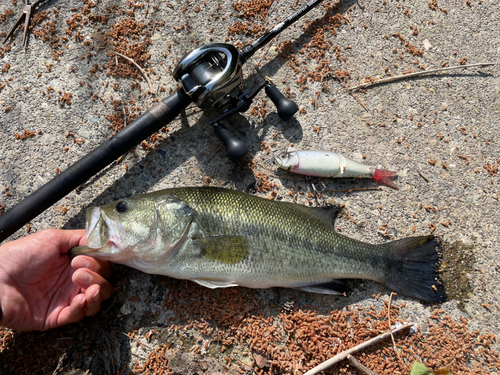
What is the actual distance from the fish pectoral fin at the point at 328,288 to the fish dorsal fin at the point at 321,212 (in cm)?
54

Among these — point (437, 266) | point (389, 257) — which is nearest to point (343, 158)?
point (389, 257)

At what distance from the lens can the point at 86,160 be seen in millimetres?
2805

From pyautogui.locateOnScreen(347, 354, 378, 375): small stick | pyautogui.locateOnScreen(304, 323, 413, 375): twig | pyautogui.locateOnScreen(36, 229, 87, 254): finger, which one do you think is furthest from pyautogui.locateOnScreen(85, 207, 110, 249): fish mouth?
pyautogui.locateOnScreen(347, 354, 378, 375): small stick

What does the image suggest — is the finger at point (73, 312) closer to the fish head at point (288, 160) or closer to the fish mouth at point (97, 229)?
the fish mouth at point (97, 229)

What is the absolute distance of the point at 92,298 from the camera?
2650 mm

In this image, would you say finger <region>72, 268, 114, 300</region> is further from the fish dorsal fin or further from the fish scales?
the fish dorsal fin

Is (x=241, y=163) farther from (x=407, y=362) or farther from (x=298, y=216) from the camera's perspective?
(x=407, y=362)

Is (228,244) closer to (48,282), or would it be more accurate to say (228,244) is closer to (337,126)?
(48,282)

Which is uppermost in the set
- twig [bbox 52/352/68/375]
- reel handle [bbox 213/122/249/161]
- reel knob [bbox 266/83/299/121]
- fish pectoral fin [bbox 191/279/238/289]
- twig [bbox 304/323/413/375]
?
reel knob [bbox 266/83/299/121]

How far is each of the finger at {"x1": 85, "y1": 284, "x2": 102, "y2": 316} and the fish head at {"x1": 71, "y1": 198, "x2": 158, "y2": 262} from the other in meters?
A: 0.31

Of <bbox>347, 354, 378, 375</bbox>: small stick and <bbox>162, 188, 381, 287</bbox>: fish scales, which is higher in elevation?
<bbox>162, 188, 381, 287</bbox>: fish scales

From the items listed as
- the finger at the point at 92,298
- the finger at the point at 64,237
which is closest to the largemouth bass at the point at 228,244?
the finger at the point at 64,237

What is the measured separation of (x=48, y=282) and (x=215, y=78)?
7.64 feet

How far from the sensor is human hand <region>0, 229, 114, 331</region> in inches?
102
